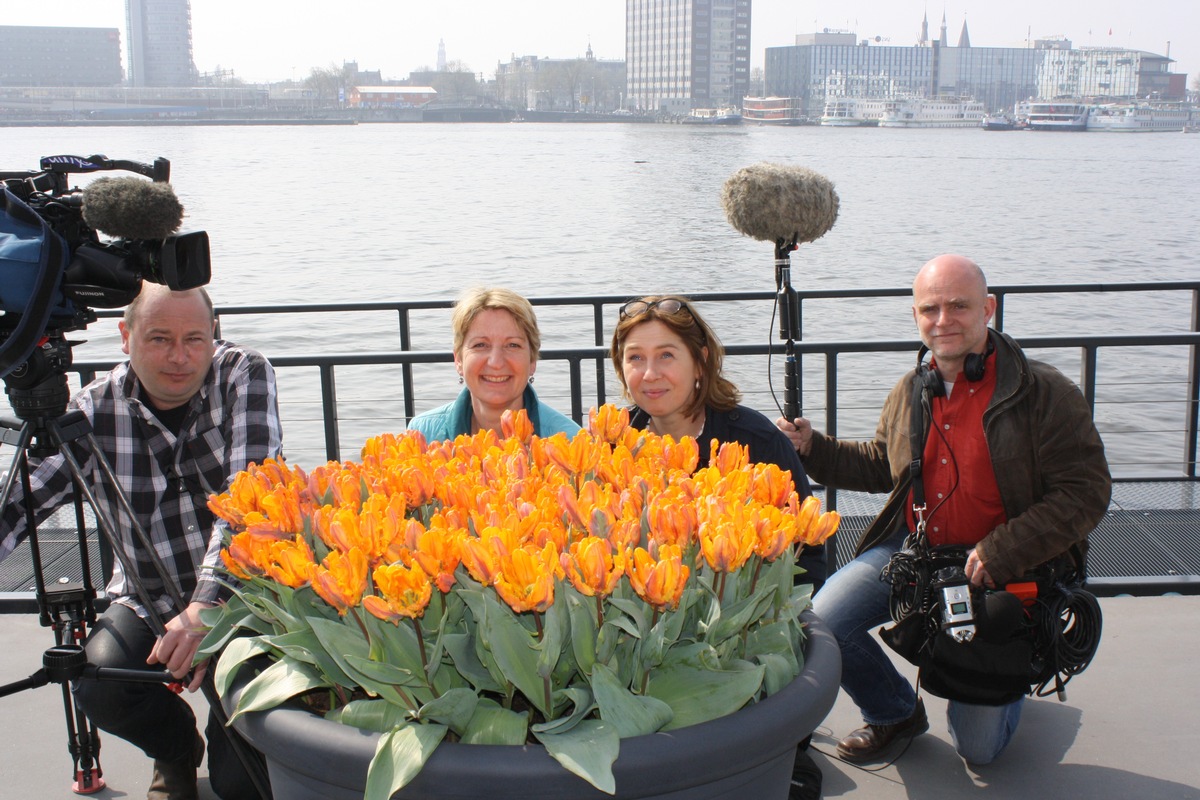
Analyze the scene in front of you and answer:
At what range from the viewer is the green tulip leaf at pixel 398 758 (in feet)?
4.27

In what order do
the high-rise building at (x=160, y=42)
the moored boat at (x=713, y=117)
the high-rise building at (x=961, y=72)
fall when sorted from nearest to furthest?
1. the moored boat at (x=713, y=117)
2. the high-rise building at (x=160, y=42)
3. the high-rise building at (x=961, y=72)

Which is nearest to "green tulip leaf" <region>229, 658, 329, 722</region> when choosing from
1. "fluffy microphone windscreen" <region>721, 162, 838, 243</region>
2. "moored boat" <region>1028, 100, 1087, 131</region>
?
"fluffy microphone windscreen" <region>721, 162, 838, 243</region>

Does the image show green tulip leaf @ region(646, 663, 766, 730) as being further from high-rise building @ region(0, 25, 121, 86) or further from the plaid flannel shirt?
high-rise building @ region(0, 25, 121, 86)

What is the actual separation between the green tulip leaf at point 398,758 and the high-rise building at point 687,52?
9506 cm

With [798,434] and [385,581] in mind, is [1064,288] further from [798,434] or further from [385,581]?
[385,581]

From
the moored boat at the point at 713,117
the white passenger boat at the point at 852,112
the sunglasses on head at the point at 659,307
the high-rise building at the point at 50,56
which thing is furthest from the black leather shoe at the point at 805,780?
the white passenger boat at the point at 852,112

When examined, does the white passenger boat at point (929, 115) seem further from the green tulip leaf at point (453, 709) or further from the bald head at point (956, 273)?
the green tulip leaf at point (453, 709)

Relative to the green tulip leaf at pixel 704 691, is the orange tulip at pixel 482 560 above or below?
above

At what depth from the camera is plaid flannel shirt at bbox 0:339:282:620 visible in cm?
281

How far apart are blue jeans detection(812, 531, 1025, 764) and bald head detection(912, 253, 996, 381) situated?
59cm

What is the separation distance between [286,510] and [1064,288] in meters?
5.84

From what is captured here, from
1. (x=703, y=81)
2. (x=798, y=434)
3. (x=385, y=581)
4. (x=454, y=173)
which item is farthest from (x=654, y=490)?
(x=703, y=81)

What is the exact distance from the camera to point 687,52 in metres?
93.8

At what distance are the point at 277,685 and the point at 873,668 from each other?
1.91 m
